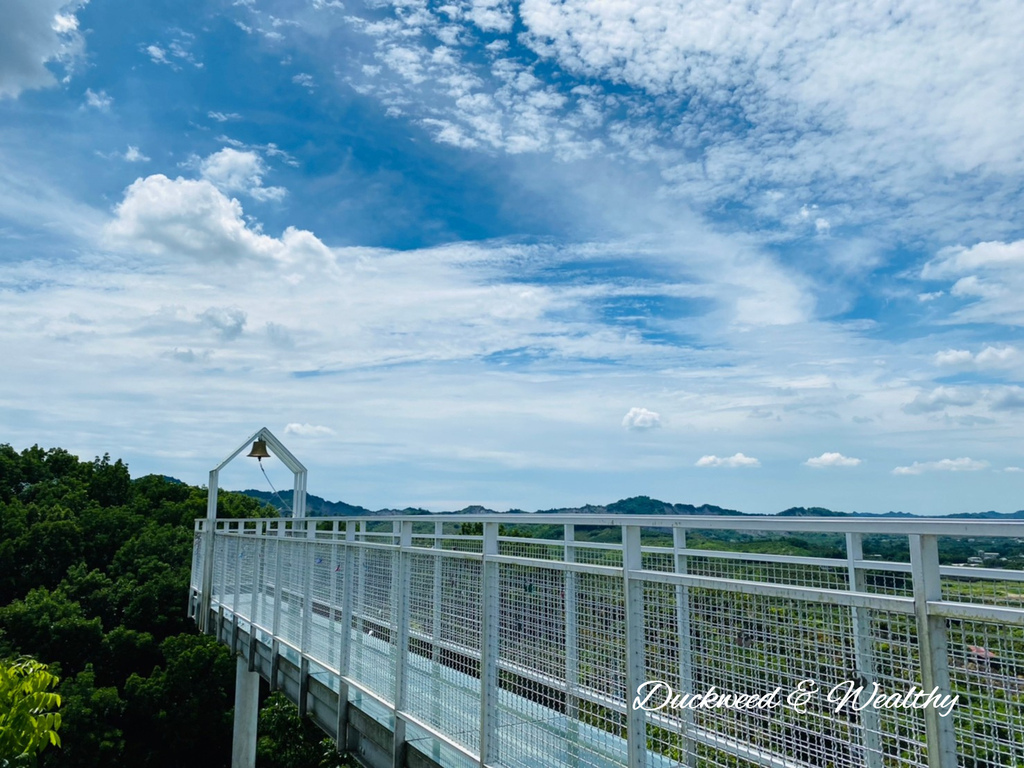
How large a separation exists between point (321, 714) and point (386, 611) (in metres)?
2.47

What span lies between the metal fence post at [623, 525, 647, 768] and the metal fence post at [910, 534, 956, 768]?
1.42 meters

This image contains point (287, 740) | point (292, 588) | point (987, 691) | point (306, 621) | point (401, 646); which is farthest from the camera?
point (287, 740)

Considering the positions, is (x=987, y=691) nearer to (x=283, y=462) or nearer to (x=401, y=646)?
(x=401, y=646)

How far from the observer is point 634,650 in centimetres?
378

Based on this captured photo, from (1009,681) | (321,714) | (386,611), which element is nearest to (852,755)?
(1009,681)

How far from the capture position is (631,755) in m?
3.71

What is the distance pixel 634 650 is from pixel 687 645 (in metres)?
0.35

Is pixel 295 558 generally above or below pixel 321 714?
above

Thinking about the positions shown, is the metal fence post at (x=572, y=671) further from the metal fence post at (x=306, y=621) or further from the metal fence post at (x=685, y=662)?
the metal fence post at (x=306, y=621)

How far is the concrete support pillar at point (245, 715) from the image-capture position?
53.3 feet

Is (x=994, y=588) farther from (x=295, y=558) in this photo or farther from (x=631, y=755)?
(x=295, y=558)

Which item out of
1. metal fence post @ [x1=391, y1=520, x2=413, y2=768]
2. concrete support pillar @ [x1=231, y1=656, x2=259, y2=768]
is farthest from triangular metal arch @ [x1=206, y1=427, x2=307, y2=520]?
metal fence post @ [x1=391, y1=520, x2=413, y2=768]

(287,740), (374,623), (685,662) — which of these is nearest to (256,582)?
(374,623)

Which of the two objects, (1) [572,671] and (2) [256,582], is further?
(2) [256,582]
